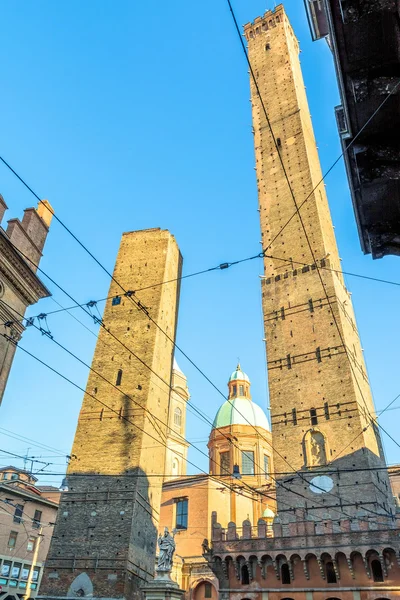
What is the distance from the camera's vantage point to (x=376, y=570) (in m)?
17.4

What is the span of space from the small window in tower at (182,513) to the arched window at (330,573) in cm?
1487

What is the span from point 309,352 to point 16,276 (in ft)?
52.8

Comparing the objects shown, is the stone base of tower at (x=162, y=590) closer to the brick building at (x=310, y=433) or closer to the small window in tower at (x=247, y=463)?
the brick building at (x=310, y=433)

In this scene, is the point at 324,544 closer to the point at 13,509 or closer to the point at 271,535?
the point at 271,535

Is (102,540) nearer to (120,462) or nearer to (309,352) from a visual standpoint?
(120,462)

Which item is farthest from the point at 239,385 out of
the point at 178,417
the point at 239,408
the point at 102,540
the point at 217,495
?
the point at 102,540

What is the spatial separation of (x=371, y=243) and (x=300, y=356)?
62.0 ft

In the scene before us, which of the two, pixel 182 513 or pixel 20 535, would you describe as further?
pixel 182 513

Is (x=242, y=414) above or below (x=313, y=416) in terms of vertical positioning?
above

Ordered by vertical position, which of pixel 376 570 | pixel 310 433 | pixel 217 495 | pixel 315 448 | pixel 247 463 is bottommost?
pixel 376 570

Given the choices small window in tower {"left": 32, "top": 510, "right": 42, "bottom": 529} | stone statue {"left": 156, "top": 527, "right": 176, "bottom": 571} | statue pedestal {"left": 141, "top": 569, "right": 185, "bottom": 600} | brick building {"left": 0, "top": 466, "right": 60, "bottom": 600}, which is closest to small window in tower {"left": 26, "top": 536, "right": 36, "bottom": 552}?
brick building {"left": 0, "top": 466, "right": 60, "bottom": 600}

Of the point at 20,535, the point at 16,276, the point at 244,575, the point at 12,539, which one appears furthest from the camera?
the point at 20,535

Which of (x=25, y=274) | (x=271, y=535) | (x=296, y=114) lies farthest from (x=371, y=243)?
(x=296, y=114)

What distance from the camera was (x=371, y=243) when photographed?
20.2ft
